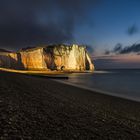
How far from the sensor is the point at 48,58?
148 meters

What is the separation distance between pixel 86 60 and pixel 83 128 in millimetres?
170334

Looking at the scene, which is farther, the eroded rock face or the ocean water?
the eroded rock face

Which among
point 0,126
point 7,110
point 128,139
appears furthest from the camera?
point 7,110

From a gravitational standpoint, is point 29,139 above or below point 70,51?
below

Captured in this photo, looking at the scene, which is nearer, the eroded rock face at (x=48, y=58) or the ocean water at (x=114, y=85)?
the ocean water at (x=114, y=85)

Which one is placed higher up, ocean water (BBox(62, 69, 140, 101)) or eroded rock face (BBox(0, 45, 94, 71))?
eroded rock face (BBox(0, 45, 94, 71))

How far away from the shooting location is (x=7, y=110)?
8.73 metres

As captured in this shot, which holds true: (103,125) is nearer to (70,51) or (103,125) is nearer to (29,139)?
(29,139)

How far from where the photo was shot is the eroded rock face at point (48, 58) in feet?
468

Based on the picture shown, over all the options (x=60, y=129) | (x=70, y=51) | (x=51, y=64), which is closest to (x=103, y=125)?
(x=60, y=129)

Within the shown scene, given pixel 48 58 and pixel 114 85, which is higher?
pixel 48 58

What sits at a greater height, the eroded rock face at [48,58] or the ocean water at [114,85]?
the eroded rock face at [48,58]

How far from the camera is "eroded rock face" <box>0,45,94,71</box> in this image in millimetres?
142575

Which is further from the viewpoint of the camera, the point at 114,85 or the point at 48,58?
the point at 48,58
